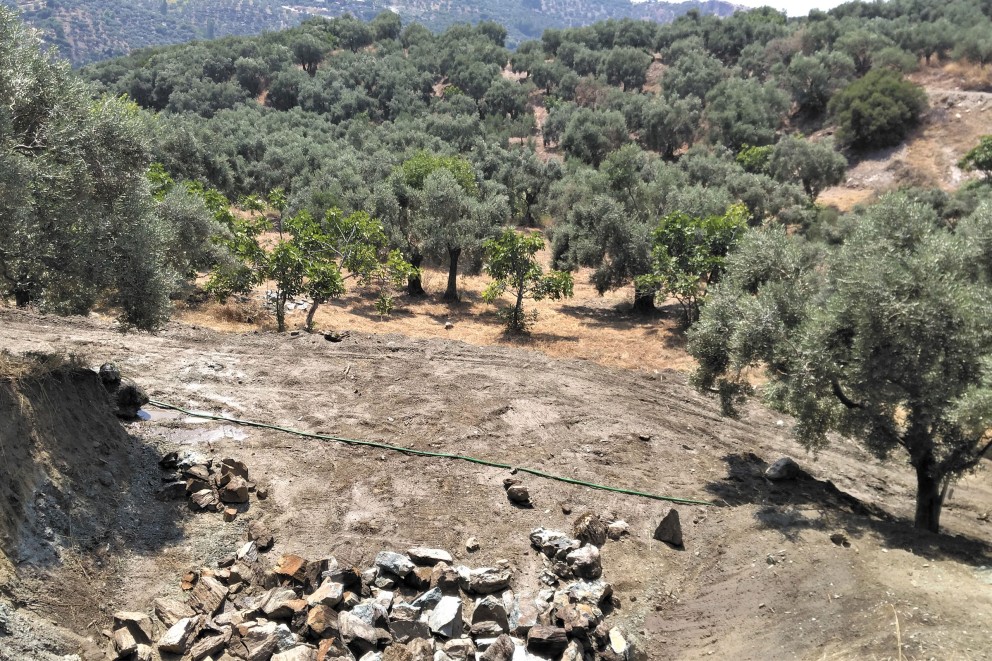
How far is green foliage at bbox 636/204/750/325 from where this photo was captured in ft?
A: 74.5

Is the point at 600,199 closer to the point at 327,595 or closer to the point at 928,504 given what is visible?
the point at 928,504

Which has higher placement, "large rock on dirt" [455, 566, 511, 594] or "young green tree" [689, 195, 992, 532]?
"young green tree" [689, 195, 992, 532]

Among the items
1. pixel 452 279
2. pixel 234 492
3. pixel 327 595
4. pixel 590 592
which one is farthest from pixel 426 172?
pixel 327 595

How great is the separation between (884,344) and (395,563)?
7.42 metres

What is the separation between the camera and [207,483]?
Answer: 10.3 metres

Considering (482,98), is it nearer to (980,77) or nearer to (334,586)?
(980,77)

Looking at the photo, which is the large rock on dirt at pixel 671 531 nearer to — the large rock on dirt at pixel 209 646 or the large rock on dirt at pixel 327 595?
the large rock on dirt at pixel 327 595

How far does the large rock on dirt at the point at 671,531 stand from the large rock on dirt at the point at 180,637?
6.77m

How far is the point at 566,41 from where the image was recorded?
9675 centimetres

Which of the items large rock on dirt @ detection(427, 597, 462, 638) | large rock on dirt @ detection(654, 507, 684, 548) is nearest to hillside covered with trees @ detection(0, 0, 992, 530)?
large rock on dirt @ detection(654, 507, 684, 548)

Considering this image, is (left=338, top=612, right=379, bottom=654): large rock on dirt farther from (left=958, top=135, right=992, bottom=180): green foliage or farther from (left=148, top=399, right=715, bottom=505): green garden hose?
(left=958, top=135, right=992, bottom=180): green foliage

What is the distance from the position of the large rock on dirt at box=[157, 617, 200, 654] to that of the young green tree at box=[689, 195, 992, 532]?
28.5 ft

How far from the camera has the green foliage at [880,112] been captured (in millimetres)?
52062

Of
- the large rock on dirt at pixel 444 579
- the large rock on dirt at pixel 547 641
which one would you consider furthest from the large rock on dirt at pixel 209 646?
the large rock on dirt at pixel 547 641
